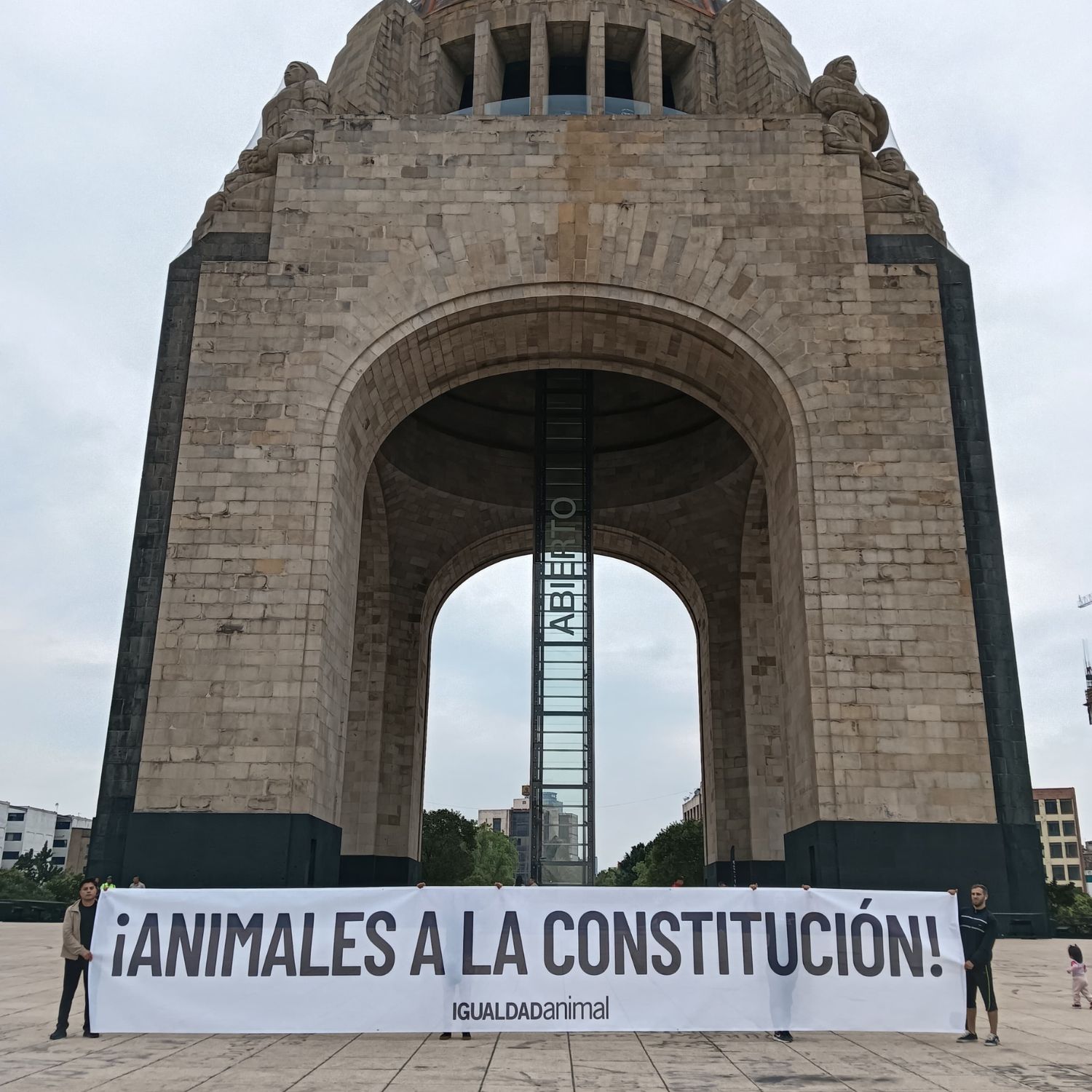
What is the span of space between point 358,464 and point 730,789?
1219cm

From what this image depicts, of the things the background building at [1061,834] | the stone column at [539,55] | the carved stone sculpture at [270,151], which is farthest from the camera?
the background building at [1061,834]

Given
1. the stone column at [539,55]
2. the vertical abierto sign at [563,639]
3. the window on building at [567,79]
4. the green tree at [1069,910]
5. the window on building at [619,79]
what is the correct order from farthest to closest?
the window on building at [619,79] → the window on building at [567,79] → the green tree at [1069,910] → the stone column at [539,55] → the vertical abierto sign at [563,639]

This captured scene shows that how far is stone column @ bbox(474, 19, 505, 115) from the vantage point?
71.2 feet

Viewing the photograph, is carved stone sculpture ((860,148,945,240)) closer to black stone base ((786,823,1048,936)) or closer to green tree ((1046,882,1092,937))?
black stone base ((786,823,1048,936))

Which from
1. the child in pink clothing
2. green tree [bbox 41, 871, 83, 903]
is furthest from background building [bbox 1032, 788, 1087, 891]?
the child in pink clothing

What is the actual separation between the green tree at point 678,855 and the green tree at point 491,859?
9845mm

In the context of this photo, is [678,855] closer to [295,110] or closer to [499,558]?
[499,558]

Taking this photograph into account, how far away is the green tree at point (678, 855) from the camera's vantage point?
5944 cm

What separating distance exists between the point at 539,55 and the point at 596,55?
130 cm

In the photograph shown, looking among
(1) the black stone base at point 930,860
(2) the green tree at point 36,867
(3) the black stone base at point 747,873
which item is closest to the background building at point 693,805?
(2) the green tree at point 36,867

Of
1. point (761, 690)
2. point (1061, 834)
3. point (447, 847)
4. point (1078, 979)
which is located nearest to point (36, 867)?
point (447, 847)

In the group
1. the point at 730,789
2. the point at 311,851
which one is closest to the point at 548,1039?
the point at 311,851

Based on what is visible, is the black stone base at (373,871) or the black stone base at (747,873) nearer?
the black stone base at (747,873)

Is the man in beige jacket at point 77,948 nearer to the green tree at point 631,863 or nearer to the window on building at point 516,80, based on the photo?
the window on building at point 516,80
